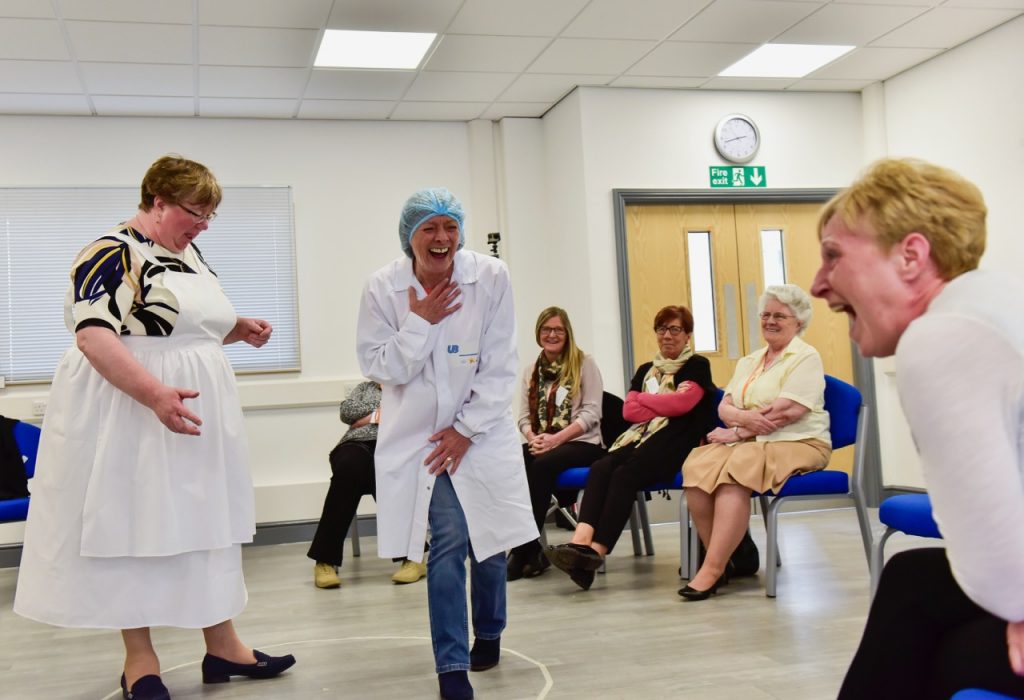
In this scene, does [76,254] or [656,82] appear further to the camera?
[656,82]

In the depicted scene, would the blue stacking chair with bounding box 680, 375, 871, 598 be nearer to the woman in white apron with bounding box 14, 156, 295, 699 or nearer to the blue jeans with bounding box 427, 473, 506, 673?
the blue jeans with bounding box 427, 473, 506, 673

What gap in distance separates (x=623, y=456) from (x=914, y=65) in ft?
11.6

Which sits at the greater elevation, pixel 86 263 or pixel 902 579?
pixel 86 263

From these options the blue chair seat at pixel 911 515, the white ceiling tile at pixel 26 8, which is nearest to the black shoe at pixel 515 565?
the blue chair seat at pixel 911 515

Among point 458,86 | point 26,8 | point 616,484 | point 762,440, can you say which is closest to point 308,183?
point 458,86

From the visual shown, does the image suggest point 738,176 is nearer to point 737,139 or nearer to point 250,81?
point 737,139

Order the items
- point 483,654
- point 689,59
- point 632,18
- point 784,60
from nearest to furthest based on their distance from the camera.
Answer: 1. point 483,654
2. point 632,18
3. point 689,59
4. point 784,60

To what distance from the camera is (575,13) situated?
16.4 ft

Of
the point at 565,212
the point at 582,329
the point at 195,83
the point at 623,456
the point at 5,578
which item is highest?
the point at 195,83

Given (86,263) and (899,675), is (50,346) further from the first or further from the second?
(899,675)

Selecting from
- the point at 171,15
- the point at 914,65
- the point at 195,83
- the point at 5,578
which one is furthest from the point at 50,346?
the point at 914,65

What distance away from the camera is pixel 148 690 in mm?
2656

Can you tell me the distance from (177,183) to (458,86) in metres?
3.66

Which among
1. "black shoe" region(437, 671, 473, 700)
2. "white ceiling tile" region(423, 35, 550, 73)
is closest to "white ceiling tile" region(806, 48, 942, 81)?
"white ceiling tile" region(423, 35, 550, 73)
